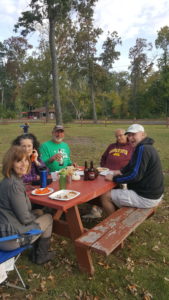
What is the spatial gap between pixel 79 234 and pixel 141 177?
43.7 inches

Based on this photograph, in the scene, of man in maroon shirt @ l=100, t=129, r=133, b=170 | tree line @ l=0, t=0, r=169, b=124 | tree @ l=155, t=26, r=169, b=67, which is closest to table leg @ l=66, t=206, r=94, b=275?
man in maroon shirt @ l=100, t=129, r=133, b=170

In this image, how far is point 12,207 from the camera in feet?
7.37

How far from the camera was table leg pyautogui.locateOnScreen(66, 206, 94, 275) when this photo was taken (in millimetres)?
2594

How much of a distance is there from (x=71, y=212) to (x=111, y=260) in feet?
2.90

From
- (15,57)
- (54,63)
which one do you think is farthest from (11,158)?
(15,57)

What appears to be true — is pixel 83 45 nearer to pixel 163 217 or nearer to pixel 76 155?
pixel 76 155

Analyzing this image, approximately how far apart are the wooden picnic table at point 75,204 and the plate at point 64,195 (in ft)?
0.15

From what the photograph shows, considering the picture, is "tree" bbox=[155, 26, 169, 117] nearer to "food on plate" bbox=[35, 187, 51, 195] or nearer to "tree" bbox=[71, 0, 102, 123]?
"tree" bbox=[71, 0, 102, 123]

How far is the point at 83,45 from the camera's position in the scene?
34.4m

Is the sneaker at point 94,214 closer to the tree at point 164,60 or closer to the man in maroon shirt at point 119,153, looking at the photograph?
the man in maroon shirt at point 119,153

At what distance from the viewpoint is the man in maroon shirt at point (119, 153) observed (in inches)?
170

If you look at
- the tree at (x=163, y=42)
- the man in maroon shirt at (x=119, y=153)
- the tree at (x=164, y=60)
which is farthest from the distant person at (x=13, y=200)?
the tree at (x=163, y=42)

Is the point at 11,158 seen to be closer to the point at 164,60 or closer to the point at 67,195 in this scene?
the point at 67,195

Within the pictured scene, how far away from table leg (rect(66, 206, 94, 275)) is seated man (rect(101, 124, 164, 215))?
2.56 feet
